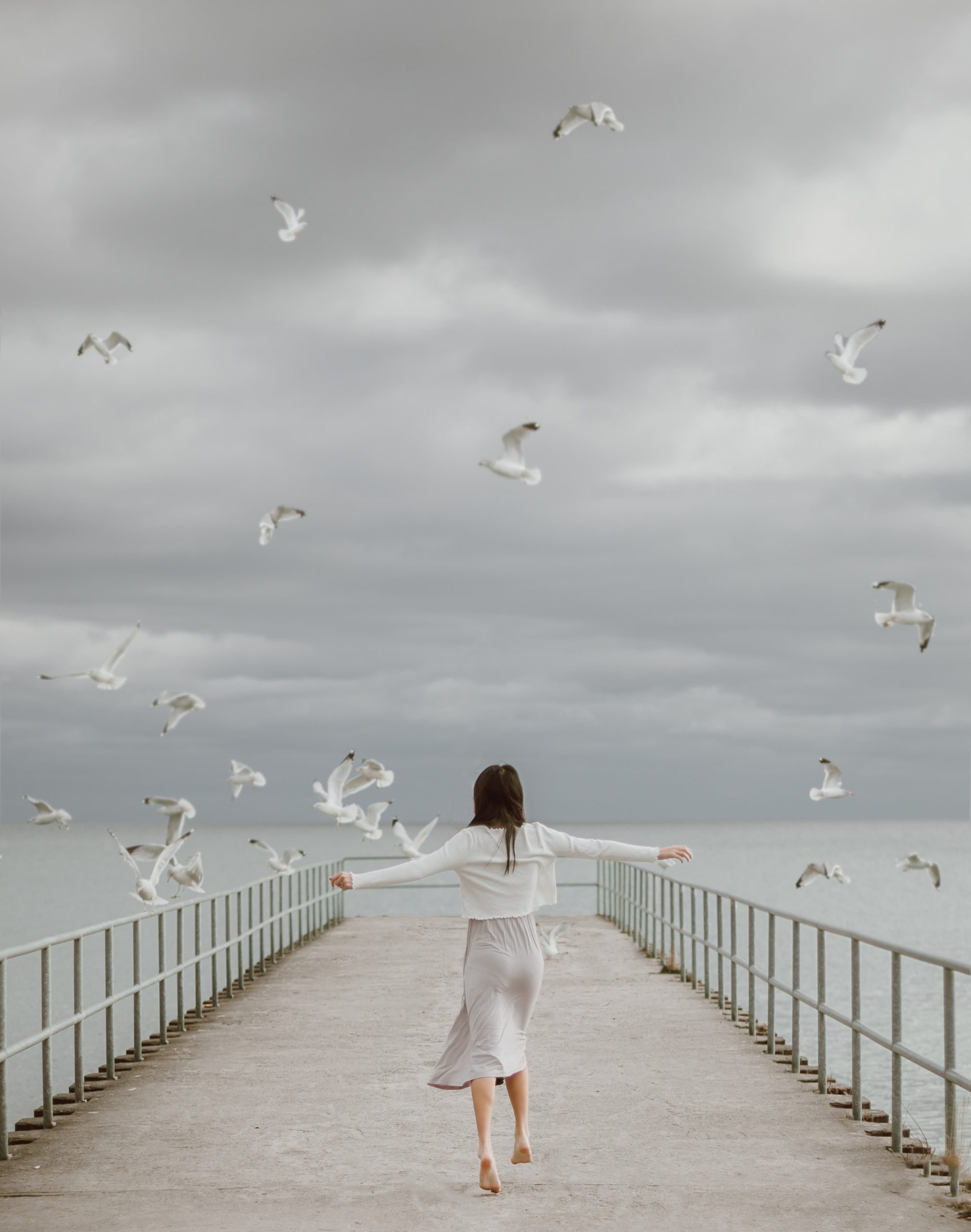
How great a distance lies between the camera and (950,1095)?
690cm

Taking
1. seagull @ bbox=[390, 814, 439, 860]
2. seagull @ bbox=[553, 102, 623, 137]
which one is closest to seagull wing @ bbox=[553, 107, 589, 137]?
seagull @ bbox=[553, 102, 623, 137]

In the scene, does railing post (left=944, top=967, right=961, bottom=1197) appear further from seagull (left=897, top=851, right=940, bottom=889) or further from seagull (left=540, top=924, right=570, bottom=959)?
seagull (left=540, top=924, right=570, bottom=959)

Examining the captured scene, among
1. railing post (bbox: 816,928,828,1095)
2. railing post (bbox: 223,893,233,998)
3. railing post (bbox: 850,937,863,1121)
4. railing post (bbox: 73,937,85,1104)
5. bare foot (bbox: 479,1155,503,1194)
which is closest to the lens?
bare foot (bbox: 479,1155,503,1194)

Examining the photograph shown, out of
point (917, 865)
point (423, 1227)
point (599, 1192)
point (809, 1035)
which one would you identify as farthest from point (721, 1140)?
point (809, 1035)

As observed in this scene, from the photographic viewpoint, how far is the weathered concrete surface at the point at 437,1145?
6.29 m

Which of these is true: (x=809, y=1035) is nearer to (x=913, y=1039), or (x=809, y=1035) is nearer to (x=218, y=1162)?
(x=913, y=1039)

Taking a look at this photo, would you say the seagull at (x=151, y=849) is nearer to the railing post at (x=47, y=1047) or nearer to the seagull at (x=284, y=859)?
the railing post at (x=47, y=1047)

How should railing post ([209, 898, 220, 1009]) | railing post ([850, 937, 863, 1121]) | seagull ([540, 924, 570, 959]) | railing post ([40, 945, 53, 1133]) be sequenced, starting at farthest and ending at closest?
1. seagull ([540, 924, 570, 959])
2. railing post ([209, 898, 220, 1009])
3. railing post ([850, 937, 863, 1121])
4. railing post ([40, 945, 53, 1133])

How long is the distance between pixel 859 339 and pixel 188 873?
20.6 ft

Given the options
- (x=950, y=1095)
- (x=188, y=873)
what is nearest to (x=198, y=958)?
(x=188, y=873)

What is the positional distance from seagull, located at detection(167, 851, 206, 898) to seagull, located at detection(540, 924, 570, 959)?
265 inches

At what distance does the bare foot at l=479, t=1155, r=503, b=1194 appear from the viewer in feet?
21.1

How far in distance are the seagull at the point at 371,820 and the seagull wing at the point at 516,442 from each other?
9.47 ft

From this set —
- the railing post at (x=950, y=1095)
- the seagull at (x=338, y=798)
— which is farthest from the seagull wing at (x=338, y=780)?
the railing post at (x=950, y=1095)
